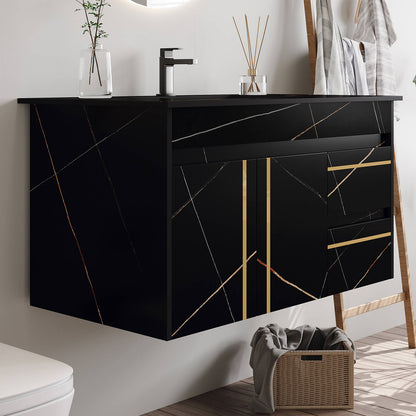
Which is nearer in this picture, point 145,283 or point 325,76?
point 145,283

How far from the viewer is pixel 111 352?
2.44 m

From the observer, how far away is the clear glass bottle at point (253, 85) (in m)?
2.57

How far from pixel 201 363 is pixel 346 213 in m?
0.80

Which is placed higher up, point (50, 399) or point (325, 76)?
point (325, 76)

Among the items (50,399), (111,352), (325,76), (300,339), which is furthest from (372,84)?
(50,399)

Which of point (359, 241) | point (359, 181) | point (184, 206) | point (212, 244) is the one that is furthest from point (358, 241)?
point (184, 206)

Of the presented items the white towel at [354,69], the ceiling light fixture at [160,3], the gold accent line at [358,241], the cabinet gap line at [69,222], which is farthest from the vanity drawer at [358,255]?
the ceiling light fixture at [160,3]

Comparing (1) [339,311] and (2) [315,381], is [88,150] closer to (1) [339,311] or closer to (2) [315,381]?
(2) [315,381]

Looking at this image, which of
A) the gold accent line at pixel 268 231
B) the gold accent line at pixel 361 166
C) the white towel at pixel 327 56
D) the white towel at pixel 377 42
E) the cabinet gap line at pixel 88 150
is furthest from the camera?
the white towel at pixel 377 42

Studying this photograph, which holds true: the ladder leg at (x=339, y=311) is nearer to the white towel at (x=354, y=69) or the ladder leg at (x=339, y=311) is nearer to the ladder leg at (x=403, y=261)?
the ladder leg at (x=403, y=261)

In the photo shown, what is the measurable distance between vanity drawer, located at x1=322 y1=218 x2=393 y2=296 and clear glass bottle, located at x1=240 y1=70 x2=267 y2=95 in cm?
55

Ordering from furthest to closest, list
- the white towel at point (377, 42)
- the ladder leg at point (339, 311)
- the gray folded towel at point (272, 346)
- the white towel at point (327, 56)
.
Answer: the white towel at point (377, 42) → the ladder leg at point (339, 311) → the white towel at point (327, 56) → the gray folded towel at point (272, 346)

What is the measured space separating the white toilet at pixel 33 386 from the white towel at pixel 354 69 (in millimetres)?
1854

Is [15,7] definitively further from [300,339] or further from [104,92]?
[300,339]
